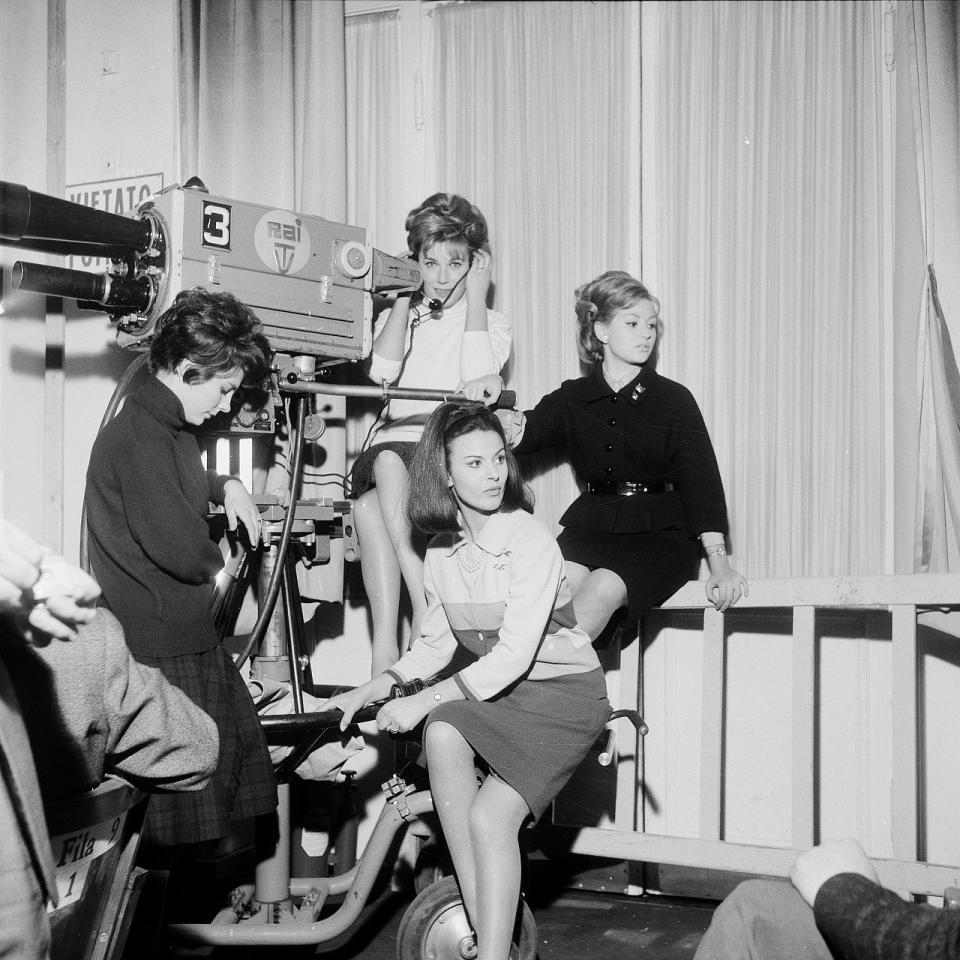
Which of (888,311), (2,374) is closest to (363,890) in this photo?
(2,374)

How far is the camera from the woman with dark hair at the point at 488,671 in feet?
6.75

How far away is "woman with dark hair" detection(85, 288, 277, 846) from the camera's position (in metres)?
2.14

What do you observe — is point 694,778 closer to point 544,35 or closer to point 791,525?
point 791,525

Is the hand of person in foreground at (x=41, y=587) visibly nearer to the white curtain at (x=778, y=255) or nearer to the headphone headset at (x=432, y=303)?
the headphone headset at (x=432, y=303)

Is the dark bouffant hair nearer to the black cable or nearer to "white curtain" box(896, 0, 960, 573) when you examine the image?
the black cable

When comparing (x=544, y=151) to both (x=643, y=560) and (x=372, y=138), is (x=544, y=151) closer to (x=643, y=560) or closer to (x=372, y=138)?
(x=372, y=138)

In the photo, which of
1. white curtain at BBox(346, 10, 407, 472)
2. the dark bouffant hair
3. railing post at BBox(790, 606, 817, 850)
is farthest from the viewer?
white curtain at BBox(346, 10, 407, 472)

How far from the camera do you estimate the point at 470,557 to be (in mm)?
2293

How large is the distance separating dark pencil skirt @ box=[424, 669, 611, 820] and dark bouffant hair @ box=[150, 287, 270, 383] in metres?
0.84

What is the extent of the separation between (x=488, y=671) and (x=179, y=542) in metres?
0.67

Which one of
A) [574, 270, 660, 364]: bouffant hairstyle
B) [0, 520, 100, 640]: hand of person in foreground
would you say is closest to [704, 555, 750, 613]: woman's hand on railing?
[574, 270, 660, 364]: bouffant hairstyle

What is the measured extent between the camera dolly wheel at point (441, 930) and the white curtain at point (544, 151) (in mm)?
1209

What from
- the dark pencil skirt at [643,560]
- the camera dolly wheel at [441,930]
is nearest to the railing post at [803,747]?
the dark pencil skirt at [643,560]

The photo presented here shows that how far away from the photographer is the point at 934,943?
1056mm
